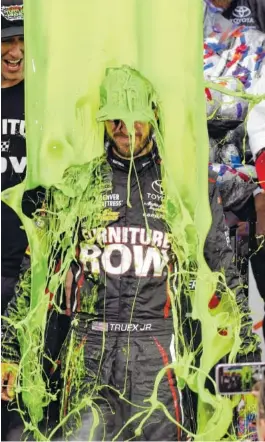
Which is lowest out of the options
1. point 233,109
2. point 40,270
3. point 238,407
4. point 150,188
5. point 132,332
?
point 238,407

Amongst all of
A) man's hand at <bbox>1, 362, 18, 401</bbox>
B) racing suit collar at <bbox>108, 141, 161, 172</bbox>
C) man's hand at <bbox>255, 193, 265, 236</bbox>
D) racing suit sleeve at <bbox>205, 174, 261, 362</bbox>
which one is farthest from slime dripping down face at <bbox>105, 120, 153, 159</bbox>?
man's hand at <bbox>1, 362, 18, 401</bbox>

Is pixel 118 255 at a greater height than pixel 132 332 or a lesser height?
greater

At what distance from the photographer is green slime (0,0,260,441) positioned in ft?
9.14

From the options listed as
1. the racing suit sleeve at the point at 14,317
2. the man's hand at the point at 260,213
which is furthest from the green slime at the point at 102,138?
the man's hand at the point at 260,213

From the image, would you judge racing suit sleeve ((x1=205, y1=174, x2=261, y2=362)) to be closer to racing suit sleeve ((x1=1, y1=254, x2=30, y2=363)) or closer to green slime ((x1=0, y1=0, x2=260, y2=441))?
green slime ((x1=0, y1=0, x2=260, y2=441))

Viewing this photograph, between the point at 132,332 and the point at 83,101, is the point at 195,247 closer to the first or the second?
the point at 132,332

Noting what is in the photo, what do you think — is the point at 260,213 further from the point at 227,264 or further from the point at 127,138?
the point at 127,138

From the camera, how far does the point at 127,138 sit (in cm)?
278

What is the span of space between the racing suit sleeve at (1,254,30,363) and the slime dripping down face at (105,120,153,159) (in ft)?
1.44

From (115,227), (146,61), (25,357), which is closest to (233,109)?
(146,61)

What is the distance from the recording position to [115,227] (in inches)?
109

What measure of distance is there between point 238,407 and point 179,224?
1.82ft

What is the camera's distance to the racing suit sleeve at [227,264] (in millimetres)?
2801

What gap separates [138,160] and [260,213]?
39cm
